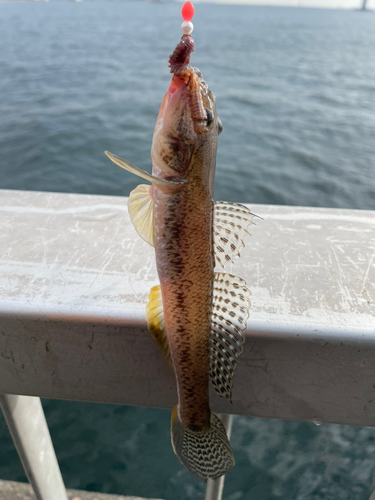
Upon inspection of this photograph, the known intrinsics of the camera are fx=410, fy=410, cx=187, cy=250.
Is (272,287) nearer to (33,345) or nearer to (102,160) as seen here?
(33,345)

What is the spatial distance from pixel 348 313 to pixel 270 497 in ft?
11.3

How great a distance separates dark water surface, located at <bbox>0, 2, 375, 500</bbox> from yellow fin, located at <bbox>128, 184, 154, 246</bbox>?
3.52 metres

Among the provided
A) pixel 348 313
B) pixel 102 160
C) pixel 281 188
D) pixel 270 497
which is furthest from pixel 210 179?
pixel 102 160

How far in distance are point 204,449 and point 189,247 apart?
2.72 ft

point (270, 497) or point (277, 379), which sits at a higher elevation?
point (277, 379)

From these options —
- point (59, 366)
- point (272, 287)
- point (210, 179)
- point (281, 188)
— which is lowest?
point (281, 188)

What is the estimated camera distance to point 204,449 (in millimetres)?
1617

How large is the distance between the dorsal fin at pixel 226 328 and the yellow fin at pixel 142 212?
313mm

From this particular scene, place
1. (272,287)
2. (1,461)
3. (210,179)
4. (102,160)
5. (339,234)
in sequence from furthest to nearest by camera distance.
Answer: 1. (102,160)
2. (1,461)
3. (339,234)
4. (272,287)
5. (210,179)

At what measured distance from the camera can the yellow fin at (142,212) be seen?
1.51 metres

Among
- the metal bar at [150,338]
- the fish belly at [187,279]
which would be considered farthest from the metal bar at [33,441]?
the fish belly at [187,279]

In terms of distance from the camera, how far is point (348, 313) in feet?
5.02

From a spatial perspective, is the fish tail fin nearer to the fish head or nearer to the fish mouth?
the fish head

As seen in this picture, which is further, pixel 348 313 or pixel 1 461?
pixel 1 461
